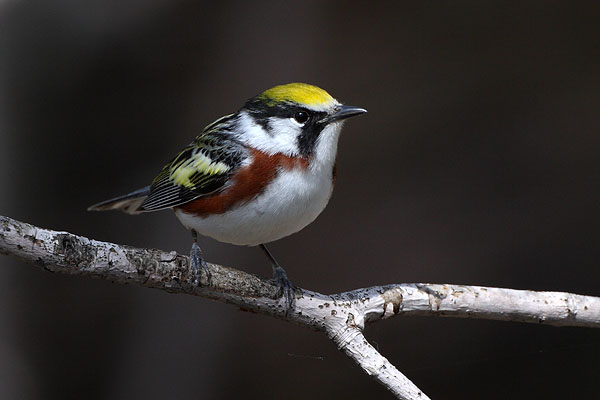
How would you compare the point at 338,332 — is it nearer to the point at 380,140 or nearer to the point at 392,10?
the point at 380,140

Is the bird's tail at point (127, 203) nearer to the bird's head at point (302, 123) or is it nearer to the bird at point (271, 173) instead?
the bird at point (271, 173)

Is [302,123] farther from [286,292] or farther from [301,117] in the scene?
[286,292]

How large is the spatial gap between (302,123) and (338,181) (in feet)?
7.18

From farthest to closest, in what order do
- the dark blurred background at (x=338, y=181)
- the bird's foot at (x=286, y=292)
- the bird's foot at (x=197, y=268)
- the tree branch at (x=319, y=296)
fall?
the dark blurred background at (x=338, y=181), the bird's foot at (x=286, y=292), the bird's foot at (x=197, y=268), the tree branch at (x=319, y=296)

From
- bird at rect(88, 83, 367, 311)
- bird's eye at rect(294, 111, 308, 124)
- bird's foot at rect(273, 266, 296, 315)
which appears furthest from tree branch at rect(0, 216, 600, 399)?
bird's eye at rect(294, 111, 308, 124)

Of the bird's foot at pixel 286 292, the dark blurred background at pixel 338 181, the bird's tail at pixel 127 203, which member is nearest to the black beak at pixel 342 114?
the bird's foot at pixel 286 292

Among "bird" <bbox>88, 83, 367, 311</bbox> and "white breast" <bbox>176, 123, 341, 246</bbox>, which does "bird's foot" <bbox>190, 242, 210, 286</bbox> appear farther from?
"white breast" <bbox>176, 123, 341, 246</bbox>

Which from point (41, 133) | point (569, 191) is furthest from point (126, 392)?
point (569, 191)

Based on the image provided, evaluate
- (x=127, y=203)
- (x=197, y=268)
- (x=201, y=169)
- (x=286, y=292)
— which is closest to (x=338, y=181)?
Result: (x=127, y=203)

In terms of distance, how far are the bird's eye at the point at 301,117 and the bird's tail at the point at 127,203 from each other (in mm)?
1063

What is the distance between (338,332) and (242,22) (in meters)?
3.05

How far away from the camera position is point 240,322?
16.6ft

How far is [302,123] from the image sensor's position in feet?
9.53

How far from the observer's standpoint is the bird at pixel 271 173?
9.15 feet
